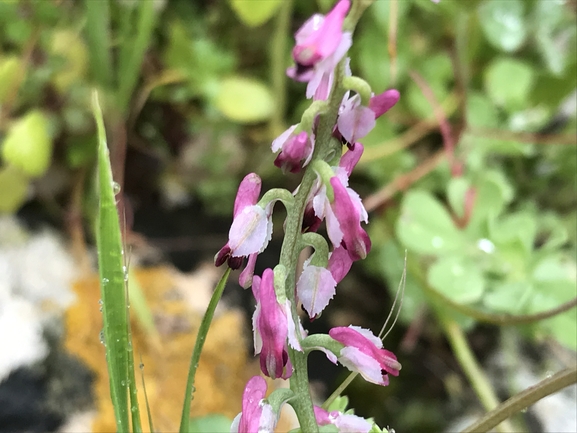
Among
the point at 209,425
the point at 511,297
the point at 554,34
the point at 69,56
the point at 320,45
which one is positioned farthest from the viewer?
the point at 554,34

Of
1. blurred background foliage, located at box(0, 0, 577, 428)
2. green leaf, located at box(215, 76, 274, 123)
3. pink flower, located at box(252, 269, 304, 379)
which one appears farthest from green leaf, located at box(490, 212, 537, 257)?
pink flower, located at box(252, 269, 304, 379)

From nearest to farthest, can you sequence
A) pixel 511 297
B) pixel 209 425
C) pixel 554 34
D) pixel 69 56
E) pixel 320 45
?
pixel 320 45, pixel 209 425, pixel 511 297, pixel 69 56, pixel 554 34

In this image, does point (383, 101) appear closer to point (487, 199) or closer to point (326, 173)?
point (326, 173)

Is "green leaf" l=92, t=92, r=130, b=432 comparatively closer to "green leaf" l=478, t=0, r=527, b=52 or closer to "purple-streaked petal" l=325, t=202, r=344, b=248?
"purple-streaked petal" l=325, t=202, r=344, b=248

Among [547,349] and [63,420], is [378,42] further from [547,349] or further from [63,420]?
[63,420]

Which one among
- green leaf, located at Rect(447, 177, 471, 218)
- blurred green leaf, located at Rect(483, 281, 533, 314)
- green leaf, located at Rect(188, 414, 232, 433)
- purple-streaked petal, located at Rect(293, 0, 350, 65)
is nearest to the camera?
purple-streaked petal, located at Rect(293, 0, 350, 65)

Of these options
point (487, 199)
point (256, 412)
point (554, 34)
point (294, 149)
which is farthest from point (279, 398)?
point (554, 34)

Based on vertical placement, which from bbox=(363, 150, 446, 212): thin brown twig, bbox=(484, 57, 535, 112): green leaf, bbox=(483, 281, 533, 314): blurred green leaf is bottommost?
bbox=(483, 281, 533, 314): blurred green leaf
